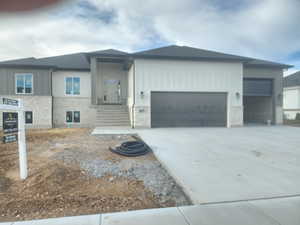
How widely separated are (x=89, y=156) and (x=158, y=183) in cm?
258

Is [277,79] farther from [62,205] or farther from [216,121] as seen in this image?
[62,205]

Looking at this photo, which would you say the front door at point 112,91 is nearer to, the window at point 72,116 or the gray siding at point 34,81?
the window at point 72,116

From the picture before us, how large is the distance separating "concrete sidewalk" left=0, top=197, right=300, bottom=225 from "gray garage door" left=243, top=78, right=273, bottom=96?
12.7 m

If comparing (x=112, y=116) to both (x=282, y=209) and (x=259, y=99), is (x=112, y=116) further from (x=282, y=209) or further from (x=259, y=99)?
(x=259, y=99)

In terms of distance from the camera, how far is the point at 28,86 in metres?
12.9

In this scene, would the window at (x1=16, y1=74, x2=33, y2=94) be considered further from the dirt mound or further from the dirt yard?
the dirt mound

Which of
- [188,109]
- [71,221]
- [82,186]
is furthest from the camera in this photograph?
[188,109]

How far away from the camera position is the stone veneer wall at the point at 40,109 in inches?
504

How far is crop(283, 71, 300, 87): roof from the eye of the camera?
70.3ft

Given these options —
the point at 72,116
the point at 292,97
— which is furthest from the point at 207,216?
the point at 292,97

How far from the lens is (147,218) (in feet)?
7.50

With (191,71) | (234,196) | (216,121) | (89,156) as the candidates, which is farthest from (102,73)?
(234,196)

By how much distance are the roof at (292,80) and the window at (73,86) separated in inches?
977

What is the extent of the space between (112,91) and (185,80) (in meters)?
6.61
